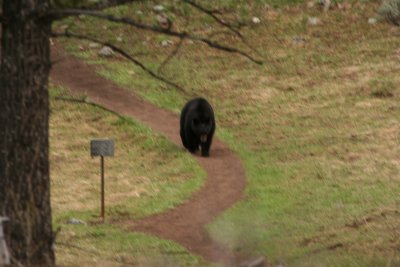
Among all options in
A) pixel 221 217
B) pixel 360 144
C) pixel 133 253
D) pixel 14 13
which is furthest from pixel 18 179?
pixel 360 144

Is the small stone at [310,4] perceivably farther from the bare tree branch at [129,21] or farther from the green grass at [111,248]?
the bare tree branch at [129,21]

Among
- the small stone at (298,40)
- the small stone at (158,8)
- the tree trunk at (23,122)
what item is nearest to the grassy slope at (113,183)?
the tree trunk at (23,122)

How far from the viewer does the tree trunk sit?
10.9 meters

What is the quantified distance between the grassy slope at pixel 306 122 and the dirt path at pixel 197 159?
0.35 m

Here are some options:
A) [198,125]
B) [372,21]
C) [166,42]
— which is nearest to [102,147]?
[198,125]

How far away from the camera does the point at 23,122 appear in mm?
10969

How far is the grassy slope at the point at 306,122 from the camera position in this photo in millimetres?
18203

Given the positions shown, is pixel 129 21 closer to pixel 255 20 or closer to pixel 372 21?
pixel 255 20

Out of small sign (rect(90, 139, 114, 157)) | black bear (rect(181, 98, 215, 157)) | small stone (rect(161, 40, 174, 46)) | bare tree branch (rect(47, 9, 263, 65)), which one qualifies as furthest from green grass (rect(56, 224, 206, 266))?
small stone (rect(161, 40, 174, 46))

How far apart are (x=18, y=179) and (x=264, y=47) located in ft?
90.1

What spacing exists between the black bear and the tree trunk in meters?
15.0

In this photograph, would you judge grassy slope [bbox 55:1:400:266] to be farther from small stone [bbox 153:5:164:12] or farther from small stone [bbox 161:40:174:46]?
small stone [bbox 153:5:164:12]

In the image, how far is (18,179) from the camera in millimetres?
11016

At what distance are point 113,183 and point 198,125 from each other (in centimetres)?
268
